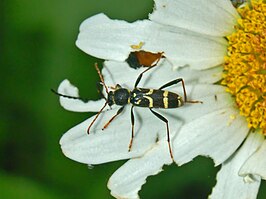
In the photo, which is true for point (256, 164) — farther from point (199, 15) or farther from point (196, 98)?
point (199, 15)

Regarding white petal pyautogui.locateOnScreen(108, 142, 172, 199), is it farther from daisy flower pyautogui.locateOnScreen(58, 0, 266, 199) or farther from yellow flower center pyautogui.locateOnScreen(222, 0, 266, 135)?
yellow flower center pyautogui.locateOnScreen(222, 0, 266, 135)

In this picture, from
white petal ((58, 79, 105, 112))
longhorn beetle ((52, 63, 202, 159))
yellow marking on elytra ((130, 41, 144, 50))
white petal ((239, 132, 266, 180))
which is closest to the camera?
white petal ((239, 132, 266, 180))

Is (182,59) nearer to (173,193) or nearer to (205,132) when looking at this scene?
(205,132)

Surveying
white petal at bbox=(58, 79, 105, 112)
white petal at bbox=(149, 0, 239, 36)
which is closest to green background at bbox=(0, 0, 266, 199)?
white petal at bbox=(58, 79, 105, 112)

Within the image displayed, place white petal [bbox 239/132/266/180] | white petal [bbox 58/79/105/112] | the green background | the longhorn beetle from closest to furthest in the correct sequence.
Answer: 1. white petal [bbox 239/132/266/180]
2. the longhorn beetle
3. white petal [bbox 58/79/105/112]
4. the green background

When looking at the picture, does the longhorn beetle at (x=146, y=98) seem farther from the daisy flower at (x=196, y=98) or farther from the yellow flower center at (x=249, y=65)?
the yellow flower center at (x=249, y=65)

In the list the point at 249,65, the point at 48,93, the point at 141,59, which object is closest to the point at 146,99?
the point at 141,59
